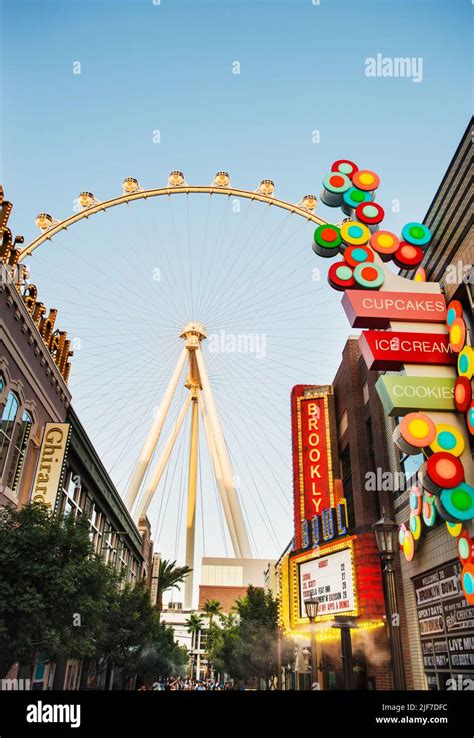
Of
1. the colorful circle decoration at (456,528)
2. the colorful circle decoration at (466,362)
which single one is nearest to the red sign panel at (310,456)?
the colorful circle decoration at (456,528)

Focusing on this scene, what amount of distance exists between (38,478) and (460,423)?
1636cm

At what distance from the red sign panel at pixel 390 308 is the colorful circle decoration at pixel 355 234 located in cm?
A: 240

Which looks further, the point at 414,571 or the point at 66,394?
the point at 66,394

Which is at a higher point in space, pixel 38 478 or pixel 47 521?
pixel 38 478

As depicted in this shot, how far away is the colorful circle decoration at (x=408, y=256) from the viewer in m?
17.0

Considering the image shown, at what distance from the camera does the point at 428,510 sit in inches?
644

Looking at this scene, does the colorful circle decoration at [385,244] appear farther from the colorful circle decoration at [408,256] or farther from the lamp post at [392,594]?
the lamp post at [392,594]

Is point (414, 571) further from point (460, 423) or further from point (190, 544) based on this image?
point (190, 544)

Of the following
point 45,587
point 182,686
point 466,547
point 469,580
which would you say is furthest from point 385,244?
point 182,686

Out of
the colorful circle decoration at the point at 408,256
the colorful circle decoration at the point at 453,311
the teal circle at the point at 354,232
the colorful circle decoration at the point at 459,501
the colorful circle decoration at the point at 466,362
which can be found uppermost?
the teal circle at the point at 354,232

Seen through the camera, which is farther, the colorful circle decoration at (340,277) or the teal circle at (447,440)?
the colorful circle decoration at (340,277)

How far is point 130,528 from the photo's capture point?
51.1 m

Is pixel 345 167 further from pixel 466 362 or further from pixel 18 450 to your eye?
pixel 18 450
